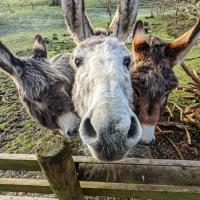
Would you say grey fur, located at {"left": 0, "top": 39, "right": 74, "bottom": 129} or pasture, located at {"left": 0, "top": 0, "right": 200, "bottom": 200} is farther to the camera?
grey fur, located at {"left": 0, "top": 39, "right": 74, "bottom": 129}

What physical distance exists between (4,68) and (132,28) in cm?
143

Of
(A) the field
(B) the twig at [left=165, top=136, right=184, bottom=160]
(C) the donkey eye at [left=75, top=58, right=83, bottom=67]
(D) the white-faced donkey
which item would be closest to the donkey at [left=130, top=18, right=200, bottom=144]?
(D) the white-faced donkey

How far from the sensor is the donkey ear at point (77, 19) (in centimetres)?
331

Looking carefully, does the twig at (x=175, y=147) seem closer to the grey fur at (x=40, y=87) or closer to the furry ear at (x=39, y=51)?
the grey fur at (x=40, y=87)

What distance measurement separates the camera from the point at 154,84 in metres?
3.29

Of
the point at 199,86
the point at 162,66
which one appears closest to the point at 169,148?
the point at 199,86

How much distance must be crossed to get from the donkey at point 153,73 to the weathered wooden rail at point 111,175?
1.88 feet

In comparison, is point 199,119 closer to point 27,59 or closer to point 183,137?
point 183,137

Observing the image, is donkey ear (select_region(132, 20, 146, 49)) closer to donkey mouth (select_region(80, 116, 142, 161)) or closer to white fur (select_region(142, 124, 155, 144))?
white fur (select_region(142, 124, 155, 144))

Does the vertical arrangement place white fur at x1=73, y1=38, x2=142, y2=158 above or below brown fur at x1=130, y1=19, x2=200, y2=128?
above

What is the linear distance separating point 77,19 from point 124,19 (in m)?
0.50

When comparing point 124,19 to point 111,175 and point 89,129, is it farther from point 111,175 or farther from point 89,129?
point 89,129

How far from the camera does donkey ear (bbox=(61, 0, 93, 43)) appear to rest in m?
3.31

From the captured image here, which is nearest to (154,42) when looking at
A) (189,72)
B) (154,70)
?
(154,70)
